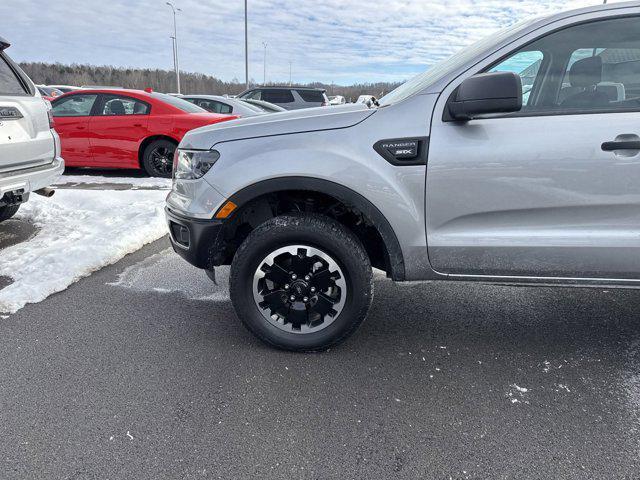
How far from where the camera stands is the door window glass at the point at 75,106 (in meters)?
8.16

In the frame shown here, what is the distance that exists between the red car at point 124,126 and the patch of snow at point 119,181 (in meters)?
0.22

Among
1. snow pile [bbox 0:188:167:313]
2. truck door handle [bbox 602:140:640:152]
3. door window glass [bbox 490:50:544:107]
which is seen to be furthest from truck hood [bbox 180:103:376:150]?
snow pile [bbox 0:188:167:313]

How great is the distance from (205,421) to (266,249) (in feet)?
3.04

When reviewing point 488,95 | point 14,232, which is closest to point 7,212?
point 14,232

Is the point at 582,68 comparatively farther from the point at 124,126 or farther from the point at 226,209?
the point at 124,126

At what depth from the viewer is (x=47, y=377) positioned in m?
2.45

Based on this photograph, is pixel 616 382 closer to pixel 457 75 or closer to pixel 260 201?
pixel 457 75

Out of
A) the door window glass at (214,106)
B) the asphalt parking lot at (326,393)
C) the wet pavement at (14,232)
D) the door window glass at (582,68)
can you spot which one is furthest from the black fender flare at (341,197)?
the door window glass at (214,106)

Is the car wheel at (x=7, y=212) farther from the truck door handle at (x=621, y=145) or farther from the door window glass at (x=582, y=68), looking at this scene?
the truck door handle at (x=621, y=145)

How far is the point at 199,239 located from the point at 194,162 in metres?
0.44

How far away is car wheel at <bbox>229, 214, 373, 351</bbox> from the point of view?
2.53 m

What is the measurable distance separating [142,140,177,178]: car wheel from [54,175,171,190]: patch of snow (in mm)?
139

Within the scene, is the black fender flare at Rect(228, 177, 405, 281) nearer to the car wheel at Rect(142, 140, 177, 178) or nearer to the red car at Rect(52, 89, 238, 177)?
the red car at Rect(52, 89, 238, 177)

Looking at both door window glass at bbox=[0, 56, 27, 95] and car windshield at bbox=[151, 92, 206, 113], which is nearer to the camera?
door window glass at bbox=[0, 56, 27, 95]
